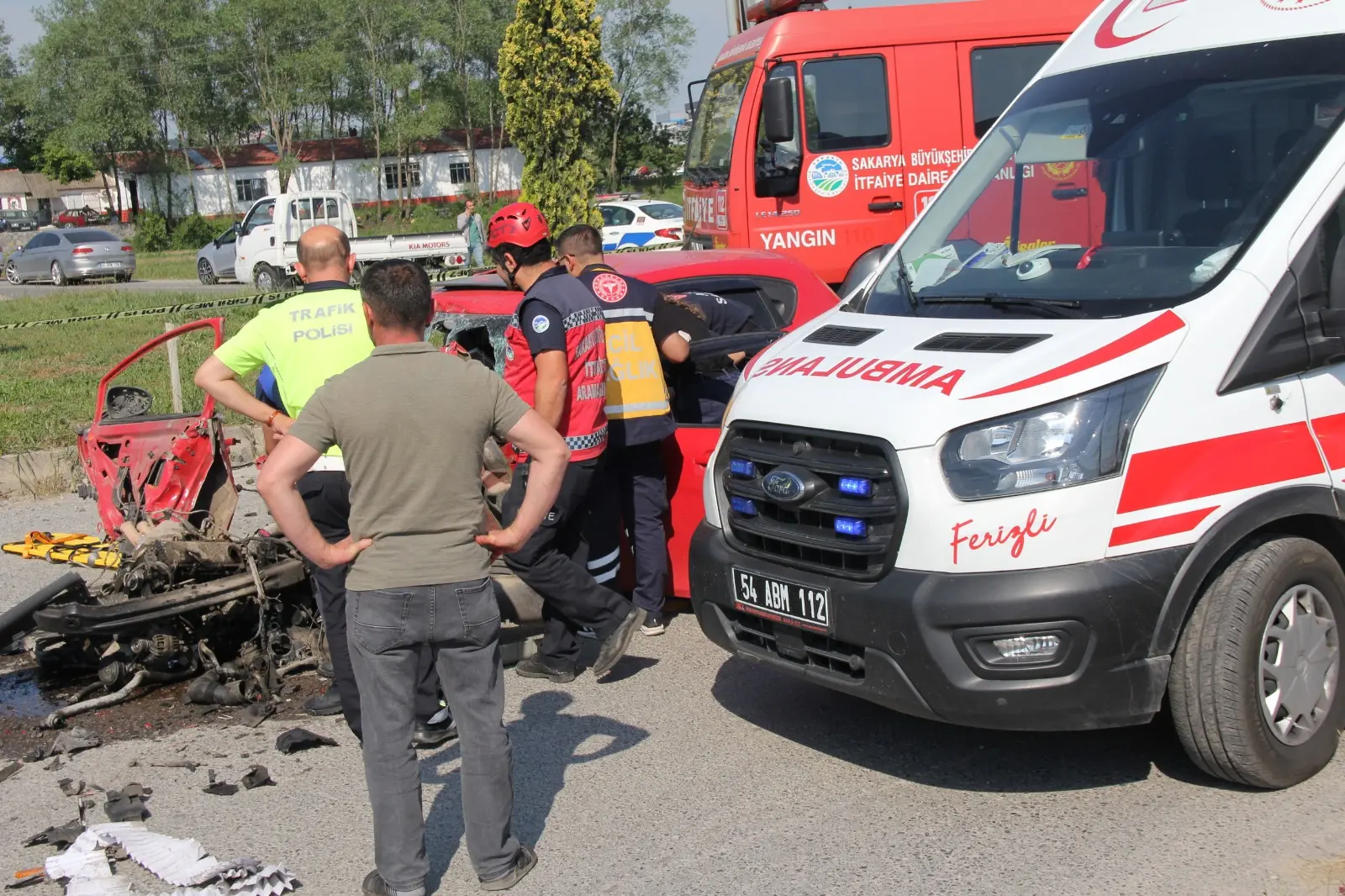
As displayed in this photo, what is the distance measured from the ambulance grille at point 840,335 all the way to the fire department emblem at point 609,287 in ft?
4.04

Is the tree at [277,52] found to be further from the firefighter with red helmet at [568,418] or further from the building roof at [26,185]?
the firefighter with red helmet at [568,418]

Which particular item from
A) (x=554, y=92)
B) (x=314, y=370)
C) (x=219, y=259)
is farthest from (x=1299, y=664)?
(x=219, y=259)

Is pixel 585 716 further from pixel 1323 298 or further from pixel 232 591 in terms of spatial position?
pixel 1323 298

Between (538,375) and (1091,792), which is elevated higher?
(538,375)

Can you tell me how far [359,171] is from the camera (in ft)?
240

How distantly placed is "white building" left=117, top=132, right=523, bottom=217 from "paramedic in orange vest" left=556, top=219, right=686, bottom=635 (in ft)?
220

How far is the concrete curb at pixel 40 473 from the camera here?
1012 cm

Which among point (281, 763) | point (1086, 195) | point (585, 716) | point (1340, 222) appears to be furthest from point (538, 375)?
point (1340, 222)

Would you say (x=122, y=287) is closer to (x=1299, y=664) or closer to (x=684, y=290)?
(x=684, y=290)

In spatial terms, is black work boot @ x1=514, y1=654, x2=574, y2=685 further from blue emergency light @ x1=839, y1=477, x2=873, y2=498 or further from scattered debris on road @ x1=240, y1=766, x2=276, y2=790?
blue emergency light @ x1=839, y1=477, x2=873, y2=498

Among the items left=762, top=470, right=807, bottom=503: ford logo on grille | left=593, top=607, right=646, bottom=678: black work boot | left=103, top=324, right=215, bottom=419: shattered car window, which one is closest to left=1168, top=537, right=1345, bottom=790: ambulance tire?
left=762, top=470, right=807, bottom=503: ford logo on grille

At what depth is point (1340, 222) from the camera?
168 inches

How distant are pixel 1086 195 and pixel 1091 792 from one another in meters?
2.19

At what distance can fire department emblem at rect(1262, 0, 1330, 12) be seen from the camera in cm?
468
